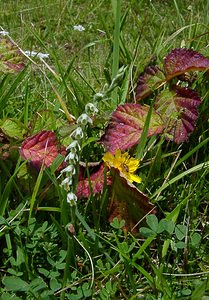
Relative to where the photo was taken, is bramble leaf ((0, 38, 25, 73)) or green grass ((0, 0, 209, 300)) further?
bramble leaf ((0, 38, 25, 73))

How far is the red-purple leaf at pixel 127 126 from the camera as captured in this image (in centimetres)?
145

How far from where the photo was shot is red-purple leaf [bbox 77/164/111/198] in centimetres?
138

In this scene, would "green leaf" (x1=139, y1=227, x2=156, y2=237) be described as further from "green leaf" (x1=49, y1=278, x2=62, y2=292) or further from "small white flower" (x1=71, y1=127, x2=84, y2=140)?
"small white flower" (x1=71, y1=127, x2=84, y2=140)

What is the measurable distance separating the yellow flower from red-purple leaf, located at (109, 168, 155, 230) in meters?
0.03

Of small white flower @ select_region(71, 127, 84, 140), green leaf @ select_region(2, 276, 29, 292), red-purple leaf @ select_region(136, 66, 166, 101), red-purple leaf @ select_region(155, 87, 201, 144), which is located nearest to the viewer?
small white flower @ select_region(71, 127, 84, 140)

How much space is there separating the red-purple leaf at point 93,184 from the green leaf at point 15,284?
26cm

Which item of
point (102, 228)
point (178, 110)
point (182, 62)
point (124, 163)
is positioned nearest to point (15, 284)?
point (102, 228)

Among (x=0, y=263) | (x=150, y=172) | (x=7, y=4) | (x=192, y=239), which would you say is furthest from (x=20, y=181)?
(x=7, y=4)

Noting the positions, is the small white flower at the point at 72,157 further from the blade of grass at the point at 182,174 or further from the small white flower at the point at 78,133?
the blade of grass at the point at 182,174

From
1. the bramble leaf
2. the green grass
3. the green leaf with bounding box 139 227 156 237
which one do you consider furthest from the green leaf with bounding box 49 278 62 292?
the bramble leaf

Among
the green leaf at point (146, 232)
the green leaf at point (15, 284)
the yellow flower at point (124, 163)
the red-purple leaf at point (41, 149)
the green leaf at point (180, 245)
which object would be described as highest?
the red-purple leaf at point (41, 149)

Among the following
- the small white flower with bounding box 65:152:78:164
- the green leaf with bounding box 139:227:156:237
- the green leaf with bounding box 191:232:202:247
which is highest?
the small white flower with bounding box 65:152:78:164

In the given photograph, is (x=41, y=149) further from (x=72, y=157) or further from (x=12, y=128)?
(x=72, y=157)

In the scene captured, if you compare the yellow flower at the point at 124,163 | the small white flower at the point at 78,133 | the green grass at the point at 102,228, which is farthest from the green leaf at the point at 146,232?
the small white flower at the point at 78,133
